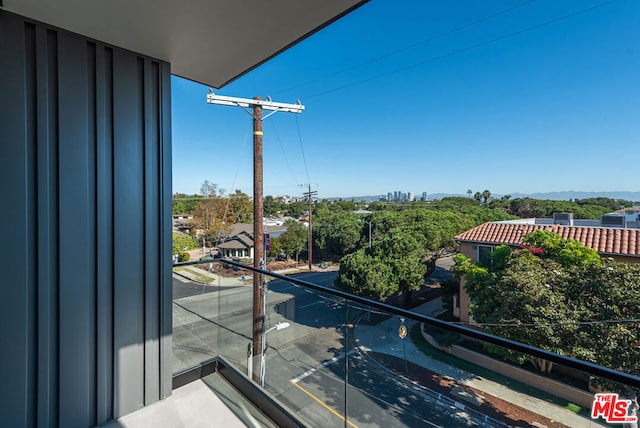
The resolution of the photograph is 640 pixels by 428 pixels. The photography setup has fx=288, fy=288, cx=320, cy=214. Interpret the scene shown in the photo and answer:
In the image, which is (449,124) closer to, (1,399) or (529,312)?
(529,312)

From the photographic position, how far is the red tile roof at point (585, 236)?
9.10m

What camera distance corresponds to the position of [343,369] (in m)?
1.47

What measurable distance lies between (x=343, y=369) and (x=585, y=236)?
40.5 feet

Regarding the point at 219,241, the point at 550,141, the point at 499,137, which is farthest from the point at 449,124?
the point at 219,241

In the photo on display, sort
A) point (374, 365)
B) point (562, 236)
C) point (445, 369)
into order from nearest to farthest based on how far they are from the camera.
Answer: point (445, 369) < point (374, 365) < point (562, 236)

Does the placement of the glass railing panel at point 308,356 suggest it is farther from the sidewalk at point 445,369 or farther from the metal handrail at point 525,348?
the metal handrail at point 525,348

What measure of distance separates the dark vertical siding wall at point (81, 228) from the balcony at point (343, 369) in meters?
0.24

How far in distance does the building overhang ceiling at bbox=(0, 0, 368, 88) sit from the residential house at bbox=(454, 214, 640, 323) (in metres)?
10.7

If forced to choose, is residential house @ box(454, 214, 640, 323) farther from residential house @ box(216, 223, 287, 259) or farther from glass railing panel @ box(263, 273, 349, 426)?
residential house @ box(216, 223, 287, 259)

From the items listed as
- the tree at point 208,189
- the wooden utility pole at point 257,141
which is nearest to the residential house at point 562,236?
the wooden utility pole at point 257,141

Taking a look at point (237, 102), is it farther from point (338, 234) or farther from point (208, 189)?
point (338, 234)

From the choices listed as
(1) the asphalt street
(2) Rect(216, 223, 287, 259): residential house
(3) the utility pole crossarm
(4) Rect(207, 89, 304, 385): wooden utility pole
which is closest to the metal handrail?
(1) the asphalt street

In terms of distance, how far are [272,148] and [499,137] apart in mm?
17631

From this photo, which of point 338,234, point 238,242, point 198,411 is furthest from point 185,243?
point 198,411
